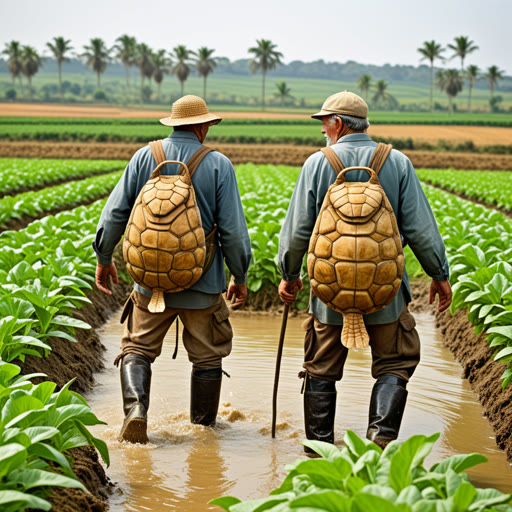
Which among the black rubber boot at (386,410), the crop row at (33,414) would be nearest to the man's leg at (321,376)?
the black rubber boot at (386,410)

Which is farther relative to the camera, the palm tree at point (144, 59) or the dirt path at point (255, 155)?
the palm tree at point (144, 59)

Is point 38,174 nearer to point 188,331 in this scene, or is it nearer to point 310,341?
point 188,331

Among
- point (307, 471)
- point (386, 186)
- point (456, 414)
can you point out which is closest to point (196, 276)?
point (386, 186)

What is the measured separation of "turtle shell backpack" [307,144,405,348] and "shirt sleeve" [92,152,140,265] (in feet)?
4.08

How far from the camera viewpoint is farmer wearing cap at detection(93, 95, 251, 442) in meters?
4.75

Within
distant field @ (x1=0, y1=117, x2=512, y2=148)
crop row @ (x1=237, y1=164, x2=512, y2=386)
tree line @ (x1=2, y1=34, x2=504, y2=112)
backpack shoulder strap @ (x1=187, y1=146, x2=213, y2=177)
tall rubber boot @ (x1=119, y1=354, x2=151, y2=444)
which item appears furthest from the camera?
tree line @ (x1=2, y1=34, x2=504, y2=112)

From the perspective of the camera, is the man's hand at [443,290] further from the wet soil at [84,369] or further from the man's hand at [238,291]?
the wet soil at [84,369]

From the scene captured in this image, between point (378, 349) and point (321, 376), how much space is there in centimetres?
35

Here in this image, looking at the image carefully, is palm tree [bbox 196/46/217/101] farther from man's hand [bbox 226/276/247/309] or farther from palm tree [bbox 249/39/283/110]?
man's hand [bbox 226/276/247/309]

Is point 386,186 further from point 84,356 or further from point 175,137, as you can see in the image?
point 84,356

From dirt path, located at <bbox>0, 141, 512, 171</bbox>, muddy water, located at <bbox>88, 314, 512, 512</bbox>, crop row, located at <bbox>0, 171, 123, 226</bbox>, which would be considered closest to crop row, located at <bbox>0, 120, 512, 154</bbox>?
dirt path, located at <bbox>0, 141, 512, 171</bbox>

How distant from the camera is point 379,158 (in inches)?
171

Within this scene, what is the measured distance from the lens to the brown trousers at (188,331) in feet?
15.7

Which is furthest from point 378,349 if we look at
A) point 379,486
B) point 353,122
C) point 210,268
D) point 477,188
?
point 477,188
